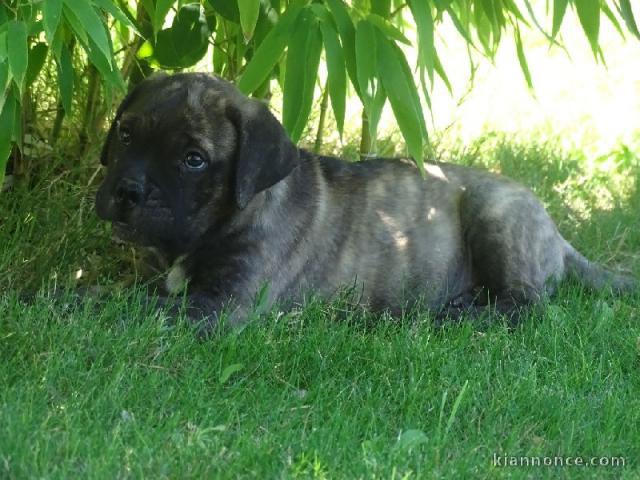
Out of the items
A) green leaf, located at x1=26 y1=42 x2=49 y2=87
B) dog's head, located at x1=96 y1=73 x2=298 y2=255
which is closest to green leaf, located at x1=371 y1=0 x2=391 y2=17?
dog's head, located at x1=96 y1=73 x2=298 y2=255

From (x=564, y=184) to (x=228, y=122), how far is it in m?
2.64

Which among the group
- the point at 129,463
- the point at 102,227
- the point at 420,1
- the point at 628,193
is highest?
the point at 420,1

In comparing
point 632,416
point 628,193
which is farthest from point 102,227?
point 628,193

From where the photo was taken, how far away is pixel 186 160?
4023 millimetres

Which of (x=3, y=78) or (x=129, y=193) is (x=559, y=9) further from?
(x=3, y=78)

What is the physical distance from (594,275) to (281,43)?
1.79 metres

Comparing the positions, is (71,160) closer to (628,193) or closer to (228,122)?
(228,122)

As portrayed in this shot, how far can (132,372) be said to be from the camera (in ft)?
11.1

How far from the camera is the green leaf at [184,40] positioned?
4.66m

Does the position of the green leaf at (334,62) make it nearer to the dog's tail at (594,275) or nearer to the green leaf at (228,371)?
the green leaf at (228,371)

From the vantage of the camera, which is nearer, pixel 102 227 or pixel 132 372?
pixel 132 372

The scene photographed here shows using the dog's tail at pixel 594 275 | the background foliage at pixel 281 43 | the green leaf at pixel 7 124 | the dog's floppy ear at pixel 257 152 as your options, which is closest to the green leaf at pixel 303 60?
the background foliage at pixel 281 43

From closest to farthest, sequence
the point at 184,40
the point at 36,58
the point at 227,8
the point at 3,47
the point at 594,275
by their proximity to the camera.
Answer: the point at 3,47
the point at 227,8
the point at 36,58
the point at 184,40
the point at 594,275

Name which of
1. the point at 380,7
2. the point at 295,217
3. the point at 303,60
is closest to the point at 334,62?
the point at 303,60
